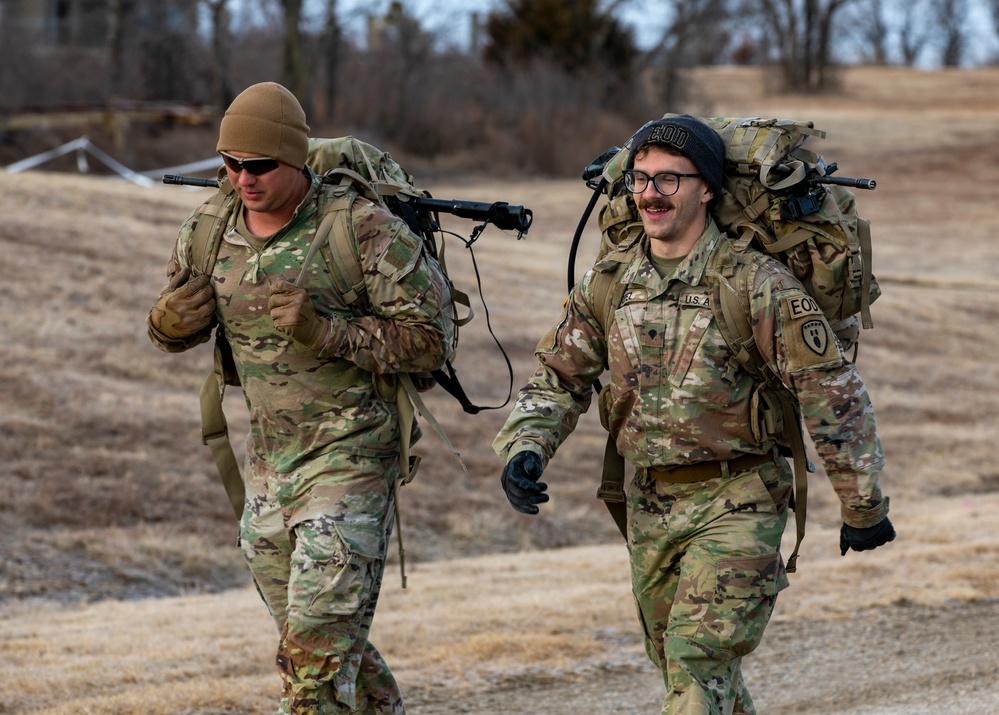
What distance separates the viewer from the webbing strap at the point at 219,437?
4.81 metres

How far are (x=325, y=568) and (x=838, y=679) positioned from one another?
318 cm

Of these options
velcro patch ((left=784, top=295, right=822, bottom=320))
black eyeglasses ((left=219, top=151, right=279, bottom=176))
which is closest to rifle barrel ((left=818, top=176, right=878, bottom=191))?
velcro patch ((left=784, top=295, right=822, bottom=320))

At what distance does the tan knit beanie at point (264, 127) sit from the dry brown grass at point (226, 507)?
2.56 m

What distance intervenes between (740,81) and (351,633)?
57522mm

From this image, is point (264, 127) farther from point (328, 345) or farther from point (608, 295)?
point (608, 295)

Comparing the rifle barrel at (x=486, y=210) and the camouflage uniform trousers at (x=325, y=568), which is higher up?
the rifle barrel at (x=486, y=210)

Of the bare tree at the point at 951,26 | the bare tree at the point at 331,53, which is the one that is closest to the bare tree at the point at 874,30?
the bare tree at the point at 951,26

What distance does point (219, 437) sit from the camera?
16.0 ft

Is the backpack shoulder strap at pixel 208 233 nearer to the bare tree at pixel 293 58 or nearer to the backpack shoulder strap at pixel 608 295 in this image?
the backpack shoulder strap at pixel 608 295

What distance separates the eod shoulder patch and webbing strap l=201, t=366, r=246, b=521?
1924 millimetres

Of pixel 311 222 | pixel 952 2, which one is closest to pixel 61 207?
pixel 311 222

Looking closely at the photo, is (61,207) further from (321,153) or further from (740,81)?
(740,81)

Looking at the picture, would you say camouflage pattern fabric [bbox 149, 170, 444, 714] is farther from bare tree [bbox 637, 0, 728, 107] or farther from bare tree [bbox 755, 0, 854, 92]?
bare tree [bbox 755, 0, 854, 92]

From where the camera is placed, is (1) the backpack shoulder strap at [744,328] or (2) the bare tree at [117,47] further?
(2) the bare tree at [117,47]
